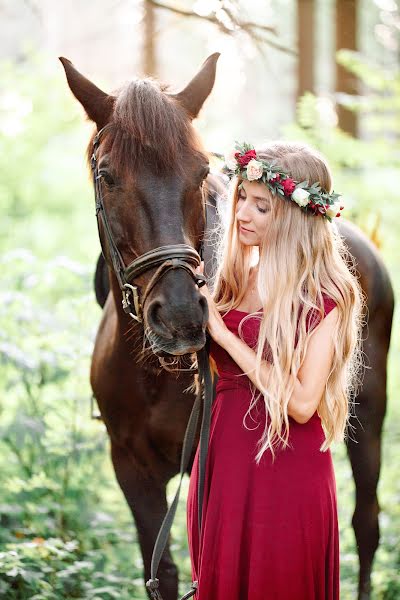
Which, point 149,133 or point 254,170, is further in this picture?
point 149,133

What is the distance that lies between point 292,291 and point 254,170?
420 millimetres

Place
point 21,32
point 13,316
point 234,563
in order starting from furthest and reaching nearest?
1. point 21,32
2. point 13,316
3. point 234,563

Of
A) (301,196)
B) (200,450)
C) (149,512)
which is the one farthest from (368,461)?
(301,196)

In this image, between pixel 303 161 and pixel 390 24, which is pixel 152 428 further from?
pixel 390 24

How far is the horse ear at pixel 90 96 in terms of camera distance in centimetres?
273

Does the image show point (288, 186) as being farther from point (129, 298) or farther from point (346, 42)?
point (346, 42)

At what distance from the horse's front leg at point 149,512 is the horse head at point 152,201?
107 centimetres

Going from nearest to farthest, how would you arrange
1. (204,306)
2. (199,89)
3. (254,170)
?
(204,306) → (254,170) → (199,89)

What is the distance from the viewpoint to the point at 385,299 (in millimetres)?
4105

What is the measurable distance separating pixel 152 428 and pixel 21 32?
15.0 meters

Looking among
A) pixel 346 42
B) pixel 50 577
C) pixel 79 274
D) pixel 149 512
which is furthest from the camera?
pixel 346 42

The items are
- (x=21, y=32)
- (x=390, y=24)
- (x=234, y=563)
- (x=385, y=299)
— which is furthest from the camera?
(x=21, y=32)

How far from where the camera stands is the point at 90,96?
9.09 feet

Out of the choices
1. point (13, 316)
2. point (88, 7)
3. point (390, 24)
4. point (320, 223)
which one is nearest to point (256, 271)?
point (320, 223)
